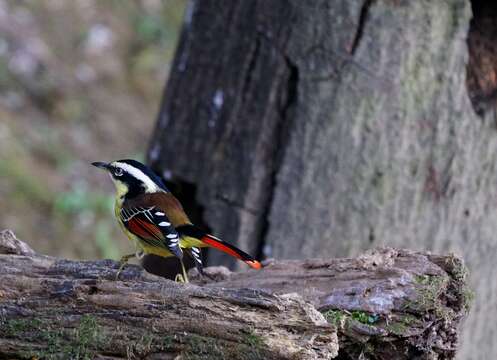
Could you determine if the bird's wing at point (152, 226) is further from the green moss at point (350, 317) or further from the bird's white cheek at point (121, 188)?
the green moss at point (350, 317)

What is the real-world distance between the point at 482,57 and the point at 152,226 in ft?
6.63

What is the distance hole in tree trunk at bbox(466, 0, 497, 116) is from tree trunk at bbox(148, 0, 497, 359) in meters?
0.03

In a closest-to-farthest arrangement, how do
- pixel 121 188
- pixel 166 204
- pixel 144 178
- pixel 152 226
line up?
pixel 152 226 → pixel 166 204 → pixel 144 178 → pixel 121 188

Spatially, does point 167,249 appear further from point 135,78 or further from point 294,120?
point 135,78

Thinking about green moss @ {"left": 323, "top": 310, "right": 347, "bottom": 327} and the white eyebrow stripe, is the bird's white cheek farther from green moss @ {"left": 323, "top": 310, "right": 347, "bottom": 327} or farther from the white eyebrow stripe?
green moss @ {"left": 323, "top": 310, "right": 347, "bottom": 327}

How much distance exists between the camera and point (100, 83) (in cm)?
900

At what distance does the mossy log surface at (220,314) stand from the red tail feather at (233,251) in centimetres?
23

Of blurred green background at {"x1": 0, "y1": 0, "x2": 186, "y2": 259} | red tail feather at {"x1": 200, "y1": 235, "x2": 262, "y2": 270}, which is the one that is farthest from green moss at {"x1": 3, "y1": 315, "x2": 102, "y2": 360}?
blurred green background at {"x1": 0, "y1": 0, "x2": 186, "y2": 259}

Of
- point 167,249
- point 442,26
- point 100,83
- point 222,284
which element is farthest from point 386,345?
point 100,83

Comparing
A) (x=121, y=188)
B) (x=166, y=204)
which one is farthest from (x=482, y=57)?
(x=121, y=188)

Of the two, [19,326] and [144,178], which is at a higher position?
[144,178]

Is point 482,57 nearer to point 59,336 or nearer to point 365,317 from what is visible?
point 365,317

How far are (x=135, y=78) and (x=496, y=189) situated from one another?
580 centimetres

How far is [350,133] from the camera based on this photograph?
14.1 ft
